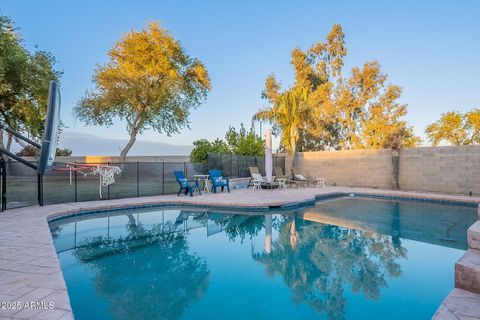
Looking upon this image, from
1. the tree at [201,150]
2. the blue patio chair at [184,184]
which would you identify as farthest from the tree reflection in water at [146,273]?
the tree at [201,150]

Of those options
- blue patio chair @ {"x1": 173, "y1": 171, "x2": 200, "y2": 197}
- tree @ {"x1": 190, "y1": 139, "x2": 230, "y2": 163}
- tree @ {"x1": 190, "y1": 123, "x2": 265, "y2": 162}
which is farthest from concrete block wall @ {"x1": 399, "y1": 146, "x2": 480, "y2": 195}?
blue patio chair @ {"x1": 173, "y1": 171, "x2": 200, "y2": 197}

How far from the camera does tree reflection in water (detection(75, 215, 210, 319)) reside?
3158 mm

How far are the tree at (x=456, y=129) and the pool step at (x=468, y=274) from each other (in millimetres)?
24397

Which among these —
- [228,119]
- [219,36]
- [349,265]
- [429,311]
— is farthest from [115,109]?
[429,311]

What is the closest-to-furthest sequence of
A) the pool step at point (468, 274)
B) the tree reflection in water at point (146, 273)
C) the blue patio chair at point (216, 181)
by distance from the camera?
the pool step at point (468, 274) → the tree reflection in water at point (146, 273) → the blue patio chair at point (216, 181)

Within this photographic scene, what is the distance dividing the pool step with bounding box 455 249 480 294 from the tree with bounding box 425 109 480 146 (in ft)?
80.0

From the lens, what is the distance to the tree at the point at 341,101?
69.9 feet

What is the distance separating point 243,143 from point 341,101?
Result: 11.1m

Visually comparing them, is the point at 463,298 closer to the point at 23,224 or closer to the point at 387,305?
the point at 387,305

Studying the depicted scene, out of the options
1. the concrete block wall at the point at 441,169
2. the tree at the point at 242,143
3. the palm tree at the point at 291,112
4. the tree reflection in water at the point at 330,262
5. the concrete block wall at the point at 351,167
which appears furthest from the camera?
the tree at the point at 242,143

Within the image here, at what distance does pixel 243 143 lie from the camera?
52.2ft

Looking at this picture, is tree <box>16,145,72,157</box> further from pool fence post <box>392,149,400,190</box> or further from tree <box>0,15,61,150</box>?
pool fence post <box>392,149,400,190</box>

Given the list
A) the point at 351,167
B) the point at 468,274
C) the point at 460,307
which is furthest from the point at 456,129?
the point at 460,307

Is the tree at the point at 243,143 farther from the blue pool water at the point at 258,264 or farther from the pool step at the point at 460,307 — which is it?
the pool step at the point at 460,307
